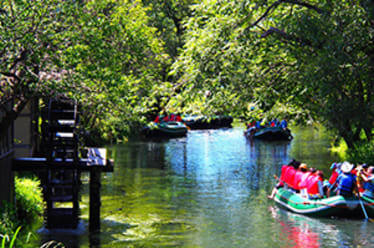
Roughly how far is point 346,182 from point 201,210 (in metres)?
4.73

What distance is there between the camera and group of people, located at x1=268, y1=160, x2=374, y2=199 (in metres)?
18.1

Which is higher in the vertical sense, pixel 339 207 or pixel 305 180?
pixel 305 180

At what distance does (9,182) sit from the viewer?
15.2 m

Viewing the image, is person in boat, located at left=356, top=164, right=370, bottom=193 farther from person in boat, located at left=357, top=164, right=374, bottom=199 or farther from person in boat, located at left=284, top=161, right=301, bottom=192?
person in boat, located at left=284, top=161, right=301, bottom=192

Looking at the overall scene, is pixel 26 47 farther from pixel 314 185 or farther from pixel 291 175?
pixel 291 175

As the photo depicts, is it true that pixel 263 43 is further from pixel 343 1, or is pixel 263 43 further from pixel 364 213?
pixel 364 213

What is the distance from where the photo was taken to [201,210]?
65.7ft

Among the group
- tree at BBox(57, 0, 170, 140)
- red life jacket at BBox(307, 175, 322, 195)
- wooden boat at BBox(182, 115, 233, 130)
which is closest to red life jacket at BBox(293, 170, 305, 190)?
red life jacket at BBox(307, 175, 322, 195)

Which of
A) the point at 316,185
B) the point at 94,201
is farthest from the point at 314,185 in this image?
the point at 94,201

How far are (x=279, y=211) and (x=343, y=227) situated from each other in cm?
286

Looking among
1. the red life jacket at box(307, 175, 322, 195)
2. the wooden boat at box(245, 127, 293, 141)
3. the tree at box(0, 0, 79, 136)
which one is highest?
the tree at box(0, 0, 79, 136)

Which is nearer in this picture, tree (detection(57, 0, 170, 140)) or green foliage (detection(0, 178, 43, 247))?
green foliage (detection(0, 178, 43, 247))

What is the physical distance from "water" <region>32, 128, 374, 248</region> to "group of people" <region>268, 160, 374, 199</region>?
92cm

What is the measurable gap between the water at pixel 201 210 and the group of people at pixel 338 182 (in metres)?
0.92
